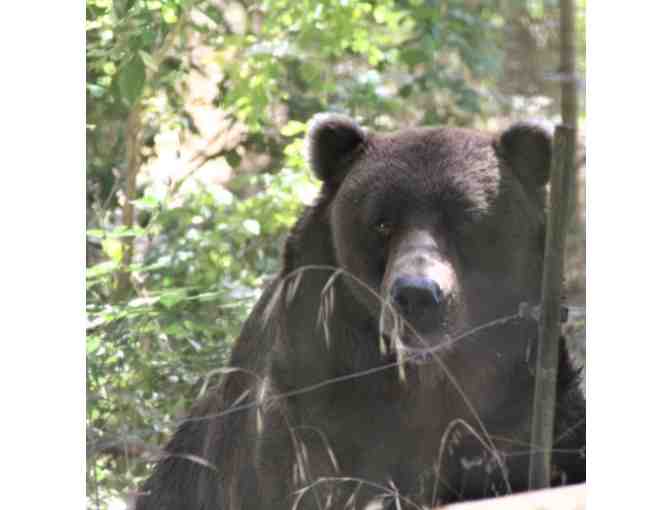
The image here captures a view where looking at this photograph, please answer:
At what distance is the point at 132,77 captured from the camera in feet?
16.1

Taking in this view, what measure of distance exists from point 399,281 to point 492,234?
469mm

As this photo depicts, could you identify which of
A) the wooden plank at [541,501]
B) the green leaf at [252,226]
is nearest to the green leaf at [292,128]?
the green leaf at [252,226]

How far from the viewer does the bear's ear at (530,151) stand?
15.0ft

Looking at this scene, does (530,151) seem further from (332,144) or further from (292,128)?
(292,128)

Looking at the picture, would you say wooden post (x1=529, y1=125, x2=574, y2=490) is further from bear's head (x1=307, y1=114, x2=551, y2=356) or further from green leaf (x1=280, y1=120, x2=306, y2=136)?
green leaf (x1=280, y1=120, x2=306, y2=136)

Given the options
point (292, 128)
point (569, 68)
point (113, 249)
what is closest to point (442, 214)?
point (569, 68)

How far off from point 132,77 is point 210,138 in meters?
0.86

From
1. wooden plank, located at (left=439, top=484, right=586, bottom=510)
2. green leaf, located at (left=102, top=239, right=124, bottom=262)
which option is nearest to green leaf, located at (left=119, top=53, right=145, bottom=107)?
green leaf, located at (left=102, top=239, right=124, bottom=262)

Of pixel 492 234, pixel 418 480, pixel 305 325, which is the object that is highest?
pixel 492 234
